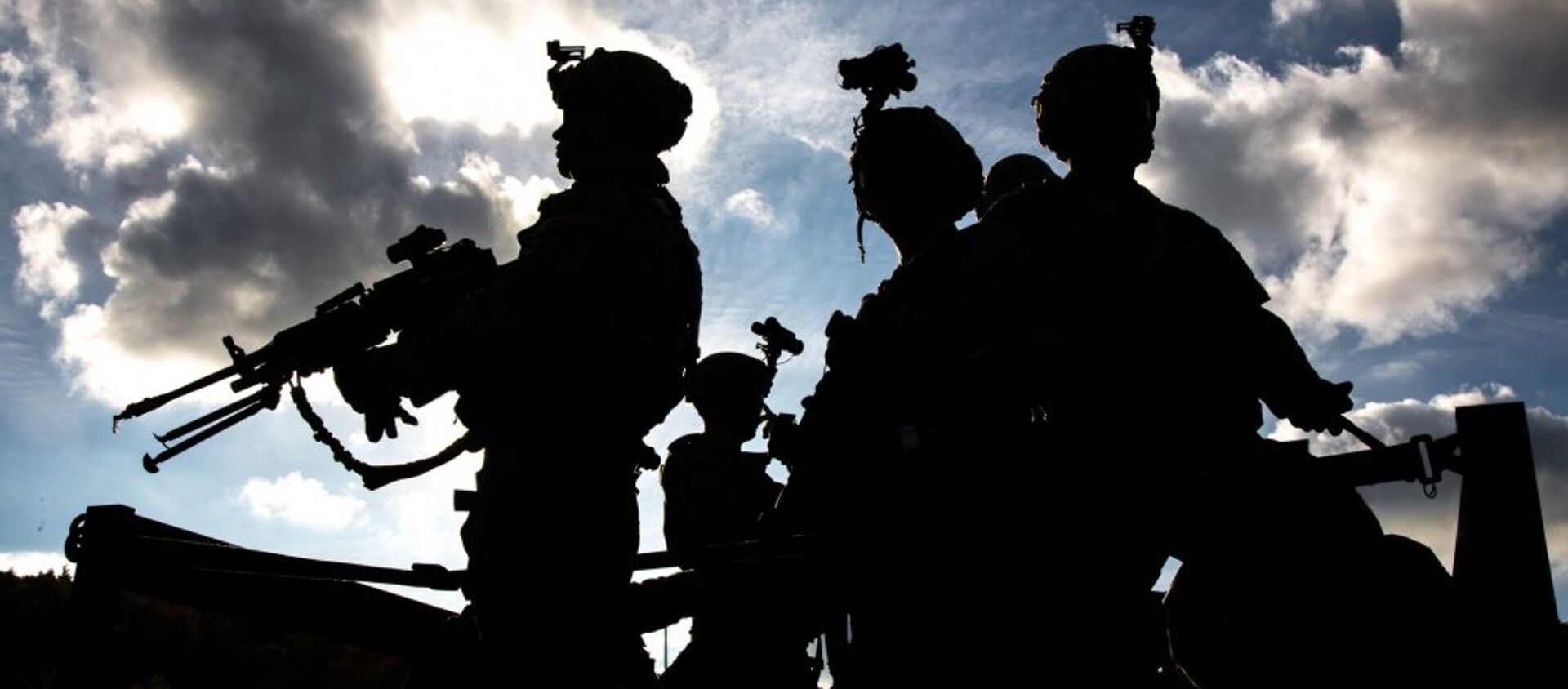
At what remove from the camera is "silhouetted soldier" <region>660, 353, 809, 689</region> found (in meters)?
4.62

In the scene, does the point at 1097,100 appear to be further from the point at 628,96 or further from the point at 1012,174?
the point at 1012,174

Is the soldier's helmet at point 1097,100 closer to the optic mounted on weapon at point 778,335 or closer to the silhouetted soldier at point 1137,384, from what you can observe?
the silhouetted soldier at point 1137,384

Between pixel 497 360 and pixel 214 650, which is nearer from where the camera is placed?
pixel 497 360

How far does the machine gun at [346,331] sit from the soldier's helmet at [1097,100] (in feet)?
8.00

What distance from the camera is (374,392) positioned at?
15.5 feet

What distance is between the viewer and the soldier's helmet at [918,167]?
370 cm

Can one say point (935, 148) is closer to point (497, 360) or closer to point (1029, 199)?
point (1029, 199)

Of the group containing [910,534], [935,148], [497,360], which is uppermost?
[935,148]

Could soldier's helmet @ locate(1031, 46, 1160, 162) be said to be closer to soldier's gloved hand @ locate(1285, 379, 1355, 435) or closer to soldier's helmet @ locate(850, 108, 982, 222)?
soldier's helmet @ locate(850, 108, 982, 222)

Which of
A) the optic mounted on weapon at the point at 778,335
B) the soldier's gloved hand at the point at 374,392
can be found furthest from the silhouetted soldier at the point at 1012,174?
the soldier's gloved hand at the point at 374,392

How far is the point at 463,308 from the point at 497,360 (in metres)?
0.26

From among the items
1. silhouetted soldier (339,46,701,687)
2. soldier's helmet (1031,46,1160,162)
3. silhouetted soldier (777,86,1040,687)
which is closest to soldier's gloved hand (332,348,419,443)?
silhouetted soldier (339,46,701,687)

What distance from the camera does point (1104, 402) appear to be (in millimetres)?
3748

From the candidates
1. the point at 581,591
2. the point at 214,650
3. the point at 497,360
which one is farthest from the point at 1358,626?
the point at 214,650
